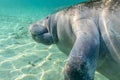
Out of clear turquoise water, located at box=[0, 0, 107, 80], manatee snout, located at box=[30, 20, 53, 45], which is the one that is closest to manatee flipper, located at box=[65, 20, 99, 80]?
manatee snout, located at box=[30, 20, 53, 45]

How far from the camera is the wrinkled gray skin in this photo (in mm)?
2736

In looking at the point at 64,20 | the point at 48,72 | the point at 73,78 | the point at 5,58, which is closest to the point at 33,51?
the point at 5,58

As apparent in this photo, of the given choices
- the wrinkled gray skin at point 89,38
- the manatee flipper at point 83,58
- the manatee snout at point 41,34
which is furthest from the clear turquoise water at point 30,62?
the manatee flipper at point 83,58

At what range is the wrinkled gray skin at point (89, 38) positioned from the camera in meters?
2.74

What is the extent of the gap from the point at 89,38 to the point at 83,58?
39 cm

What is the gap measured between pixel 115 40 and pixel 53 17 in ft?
5.42

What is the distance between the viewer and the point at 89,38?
301cm

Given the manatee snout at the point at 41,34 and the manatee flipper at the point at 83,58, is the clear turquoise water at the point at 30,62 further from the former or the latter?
the manatee flipper at the point at 83,58

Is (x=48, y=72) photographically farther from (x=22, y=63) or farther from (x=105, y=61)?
(x=105, y=61)

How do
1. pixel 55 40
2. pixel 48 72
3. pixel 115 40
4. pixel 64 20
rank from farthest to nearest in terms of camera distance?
pixel 48 72 → pixel 55 40 → pixel 64 20 → pixel 115 40

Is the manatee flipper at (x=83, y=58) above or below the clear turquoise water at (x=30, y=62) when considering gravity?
above

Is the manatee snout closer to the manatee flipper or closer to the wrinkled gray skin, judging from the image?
the wrinkled gray skin

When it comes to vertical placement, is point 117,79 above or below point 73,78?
below

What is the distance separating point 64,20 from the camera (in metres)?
3.97
